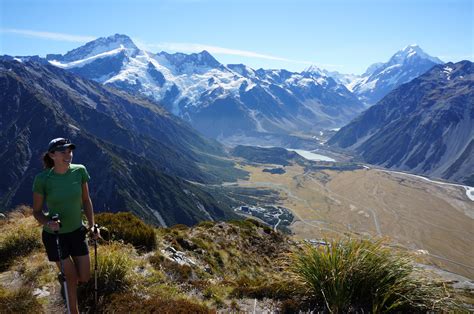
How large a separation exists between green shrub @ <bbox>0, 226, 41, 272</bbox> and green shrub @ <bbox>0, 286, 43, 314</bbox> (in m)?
3.92

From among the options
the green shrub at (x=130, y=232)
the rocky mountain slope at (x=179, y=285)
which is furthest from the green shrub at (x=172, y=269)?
the green shrub at (x=130, y=232)

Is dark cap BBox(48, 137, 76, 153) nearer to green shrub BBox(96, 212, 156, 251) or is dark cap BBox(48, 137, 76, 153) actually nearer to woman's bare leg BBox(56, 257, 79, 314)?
woman's bare leg BBox(56, 257, 79, 314)

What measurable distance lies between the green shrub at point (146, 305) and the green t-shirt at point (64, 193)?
8.52ft

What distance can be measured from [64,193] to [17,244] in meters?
7.92

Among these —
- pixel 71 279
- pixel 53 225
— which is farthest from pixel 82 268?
pixel 53 225

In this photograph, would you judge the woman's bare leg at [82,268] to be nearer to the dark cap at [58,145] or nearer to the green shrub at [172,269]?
the dark cap at [58,145]

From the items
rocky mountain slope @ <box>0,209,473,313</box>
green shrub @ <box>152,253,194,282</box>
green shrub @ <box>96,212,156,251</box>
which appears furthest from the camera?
green shrub @ <box>96,212,156,251</box>

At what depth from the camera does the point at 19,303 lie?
975 cm

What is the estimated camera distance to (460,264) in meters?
179

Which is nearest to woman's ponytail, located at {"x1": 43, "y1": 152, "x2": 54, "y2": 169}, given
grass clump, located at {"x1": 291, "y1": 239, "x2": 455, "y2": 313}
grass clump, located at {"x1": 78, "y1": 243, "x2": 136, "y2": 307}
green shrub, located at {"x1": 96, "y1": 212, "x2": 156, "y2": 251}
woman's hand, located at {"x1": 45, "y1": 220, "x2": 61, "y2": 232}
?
woman's hand, located at {"x1": 45, "y1": 220, "x2": 61, "y2": 232}

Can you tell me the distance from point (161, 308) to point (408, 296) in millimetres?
6131

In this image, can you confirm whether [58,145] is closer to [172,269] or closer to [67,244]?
[67,244]

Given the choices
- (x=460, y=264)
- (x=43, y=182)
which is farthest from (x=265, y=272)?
(x=460, y=264)

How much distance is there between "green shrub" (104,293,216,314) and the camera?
9.73 m
